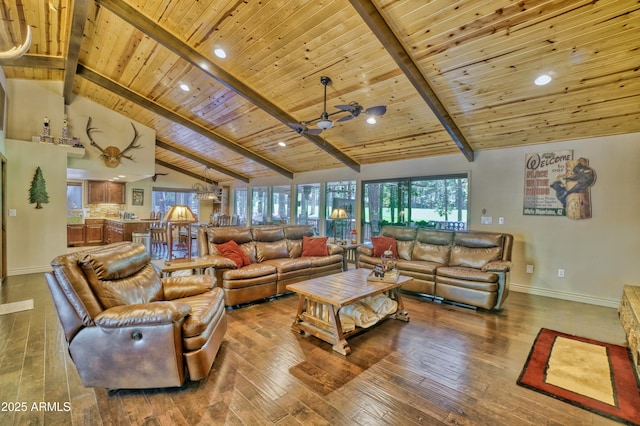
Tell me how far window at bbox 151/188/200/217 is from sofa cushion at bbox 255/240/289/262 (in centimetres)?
724

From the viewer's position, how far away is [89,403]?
194cm

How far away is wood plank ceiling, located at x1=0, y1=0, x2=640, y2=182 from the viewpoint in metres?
2.81

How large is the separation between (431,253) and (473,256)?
64 cm

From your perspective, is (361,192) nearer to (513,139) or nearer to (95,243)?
(513,139)

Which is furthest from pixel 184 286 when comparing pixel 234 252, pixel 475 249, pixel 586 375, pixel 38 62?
pixel 38 62

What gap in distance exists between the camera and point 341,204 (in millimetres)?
7809

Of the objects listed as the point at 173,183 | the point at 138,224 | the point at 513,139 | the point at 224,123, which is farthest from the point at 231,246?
the point at 173,183

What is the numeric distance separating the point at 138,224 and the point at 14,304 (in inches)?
183

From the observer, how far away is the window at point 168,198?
11023 mm

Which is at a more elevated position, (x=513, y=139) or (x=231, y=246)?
(x=513, y=139)

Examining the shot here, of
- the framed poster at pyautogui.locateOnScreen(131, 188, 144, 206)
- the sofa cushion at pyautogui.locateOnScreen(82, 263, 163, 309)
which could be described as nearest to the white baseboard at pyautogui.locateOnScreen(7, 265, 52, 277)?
the sofa cushion at pyautogui.locateOnScreen(82, 263, 163, 309)

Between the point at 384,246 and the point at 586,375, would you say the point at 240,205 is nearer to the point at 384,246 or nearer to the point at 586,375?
the point at 384,246

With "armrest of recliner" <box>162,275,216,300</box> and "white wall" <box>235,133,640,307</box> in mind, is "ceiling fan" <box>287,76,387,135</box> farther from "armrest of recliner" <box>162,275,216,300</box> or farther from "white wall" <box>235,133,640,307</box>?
"white wall" <box>235,133,640,307</box>

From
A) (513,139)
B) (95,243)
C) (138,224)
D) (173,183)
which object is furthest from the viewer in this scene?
(173,183)
